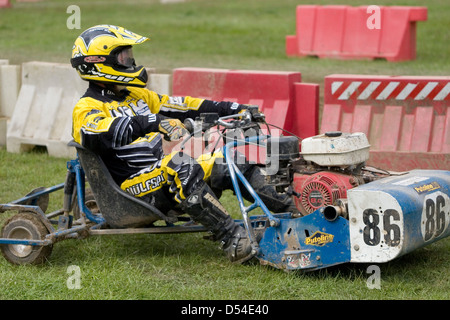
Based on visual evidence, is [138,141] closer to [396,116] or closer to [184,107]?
[184,107]

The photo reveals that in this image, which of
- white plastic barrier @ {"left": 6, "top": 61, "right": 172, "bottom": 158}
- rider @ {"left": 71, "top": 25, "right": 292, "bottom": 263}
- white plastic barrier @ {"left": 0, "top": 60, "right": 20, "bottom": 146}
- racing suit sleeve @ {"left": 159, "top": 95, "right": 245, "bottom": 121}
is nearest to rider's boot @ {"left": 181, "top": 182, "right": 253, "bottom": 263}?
rider @ {"left": 71, "top": 25, "right": 292, "bottom": 263}

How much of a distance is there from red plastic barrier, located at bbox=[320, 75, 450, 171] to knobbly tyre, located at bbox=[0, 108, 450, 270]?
217 cm

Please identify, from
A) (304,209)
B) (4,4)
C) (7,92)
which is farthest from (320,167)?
(4,4)

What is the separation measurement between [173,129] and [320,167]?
1.05m

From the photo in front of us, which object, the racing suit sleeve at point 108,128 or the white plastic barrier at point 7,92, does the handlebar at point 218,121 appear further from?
the white plastic barrier at point 7,92

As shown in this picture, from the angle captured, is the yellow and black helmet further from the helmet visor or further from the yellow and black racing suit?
the yellow and black racing suit

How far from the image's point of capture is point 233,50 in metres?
15.8

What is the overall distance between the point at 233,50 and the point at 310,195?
1039 centimetres

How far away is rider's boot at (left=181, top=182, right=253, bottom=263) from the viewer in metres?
5.61

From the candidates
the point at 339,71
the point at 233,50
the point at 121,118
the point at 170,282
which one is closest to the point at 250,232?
the point at 170,282

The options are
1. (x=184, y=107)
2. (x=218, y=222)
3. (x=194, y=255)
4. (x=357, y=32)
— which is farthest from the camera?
(x=357, y=32)

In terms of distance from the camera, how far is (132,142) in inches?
230

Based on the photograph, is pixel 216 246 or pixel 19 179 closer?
pixel 216 246

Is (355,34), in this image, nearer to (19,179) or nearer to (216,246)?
(19,179)
